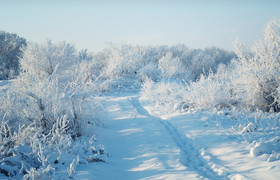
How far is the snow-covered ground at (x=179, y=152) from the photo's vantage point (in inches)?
154

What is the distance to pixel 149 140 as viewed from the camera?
606 cm

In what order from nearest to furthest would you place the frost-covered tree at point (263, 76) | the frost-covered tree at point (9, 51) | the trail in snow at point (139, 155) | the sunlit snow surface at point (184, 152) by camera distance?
the sunlit snow surface at point (184, 152) → the trail in snow at point (139, 155) → the frost-covered tree at point (263, 76) → the frost-covered tree at point (9, 51)

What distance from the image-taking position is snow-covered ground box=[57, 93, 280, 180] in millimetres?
3913

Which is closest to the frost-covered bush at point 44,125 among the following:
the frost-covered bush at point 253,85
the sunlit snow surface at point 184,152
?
the sunlit snow surface at point 184,152

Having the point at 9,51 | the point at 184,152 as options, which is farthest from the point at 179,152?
the point at 9,51

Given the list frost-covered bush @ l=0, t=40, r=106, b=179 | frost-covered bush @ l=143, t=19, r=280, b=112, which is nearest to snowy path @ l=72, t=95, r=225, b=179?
frost-covered bush @ l=0, t=40, r=106, b=179

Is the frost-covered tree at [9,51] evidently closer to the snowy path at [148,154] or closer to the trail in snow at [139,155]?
the trail in snow at [139,155]

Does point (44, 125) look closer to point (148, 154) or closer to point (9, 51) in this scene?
point (148, 154)

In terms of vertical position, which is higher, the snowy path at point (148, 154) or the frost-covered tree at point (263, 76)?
the frost-covered tree at point (263, 76)

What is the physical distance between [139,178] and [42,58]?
53.6 ft

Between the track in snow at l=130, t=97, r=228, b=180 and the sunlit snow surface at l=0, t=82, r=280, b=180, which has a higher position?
the sunlit snow surface at l=0, t=82, r=280, b=180

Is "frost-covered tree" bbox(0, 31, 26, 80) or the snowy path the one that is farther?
"frost-covered tree" bbox(0, 31, 26, 80)

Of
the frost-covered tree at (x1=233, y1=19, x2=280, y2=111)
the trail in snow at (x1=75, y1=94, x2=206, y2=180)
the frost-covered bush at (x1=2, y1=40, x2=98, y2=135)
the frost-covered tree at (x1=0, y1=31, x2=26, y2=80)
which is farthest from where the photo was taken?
the frost-covered tree at (x1=0, y1=31, x2=26, y2=80)

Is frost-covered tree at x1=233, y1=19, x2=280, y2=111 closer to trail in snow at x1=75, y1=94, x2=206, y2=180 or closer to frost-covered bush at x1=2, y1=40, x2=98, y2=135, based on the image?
trail in snow at x1=75, y1=94, x2=206, y2=180
